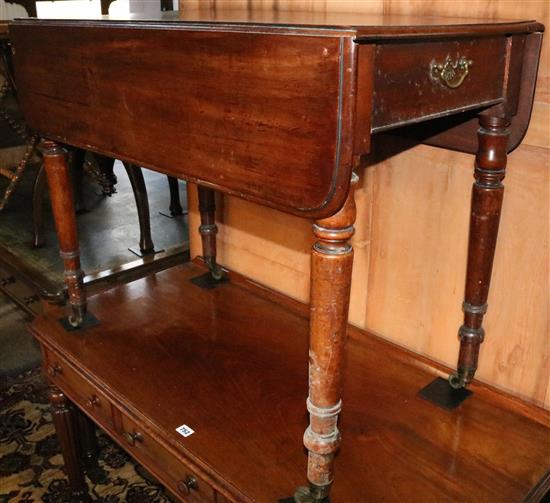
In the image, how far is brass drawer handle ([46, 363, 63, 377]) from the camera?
1558mm

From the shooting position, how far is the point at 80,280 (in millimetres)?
1617

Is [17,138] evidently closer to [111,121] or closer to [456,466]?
[111,121]

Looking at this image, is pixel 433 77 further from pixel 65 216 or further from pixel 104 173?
pixel 104 173

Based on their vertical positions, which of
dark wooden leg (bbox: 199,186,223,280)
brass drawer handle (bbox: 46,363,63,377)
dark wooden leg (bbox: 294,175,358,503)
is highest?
dark wooden leg (bbox: 294,175,358,503)

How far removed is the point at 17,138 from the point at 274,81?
2.92 m

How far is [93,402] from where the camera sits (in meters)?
1.44

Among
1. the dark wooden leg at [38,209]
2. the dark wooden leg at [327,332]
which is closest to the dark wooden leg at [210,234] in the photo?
the dark wooden leg at [327,332]

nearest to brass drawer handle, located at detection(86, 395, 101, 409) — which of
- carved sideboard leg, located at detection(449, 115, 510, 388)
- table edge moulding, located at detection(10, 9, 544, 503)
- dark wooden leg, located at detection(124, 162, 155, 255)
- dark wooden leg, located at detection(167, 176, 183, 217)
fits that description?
table edge moulding, located at detection(10, 9, 544, 503)

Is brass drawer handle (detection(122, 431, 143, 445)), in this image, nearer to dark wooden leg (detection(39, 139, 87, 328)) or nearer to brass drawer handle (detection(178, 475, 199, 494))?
brass drawer handle (detection(178, 475, 199, 494))

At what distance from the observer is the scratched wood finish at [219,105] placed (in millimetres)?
785

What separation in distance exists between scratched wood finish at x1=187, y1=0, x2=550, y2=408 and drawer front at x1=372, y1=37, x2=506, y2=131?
0.55 feet

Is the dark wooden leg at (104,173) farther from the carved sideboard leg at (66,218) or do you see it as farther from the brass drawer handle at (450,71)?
the brass drawer handle at (450,71)

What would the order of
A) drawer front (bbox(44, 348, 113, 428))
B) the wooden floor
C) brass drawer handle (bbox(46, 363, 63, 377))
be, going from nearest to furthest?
the wooden floor → drawer front (bbox(44, 348, 113, 428)) → brass drawer handle (bbox(46, 363, 63, 377))

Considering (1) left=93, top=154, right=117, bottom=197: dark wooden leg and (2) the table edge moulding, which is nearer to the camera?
(2) the table edge moulding
